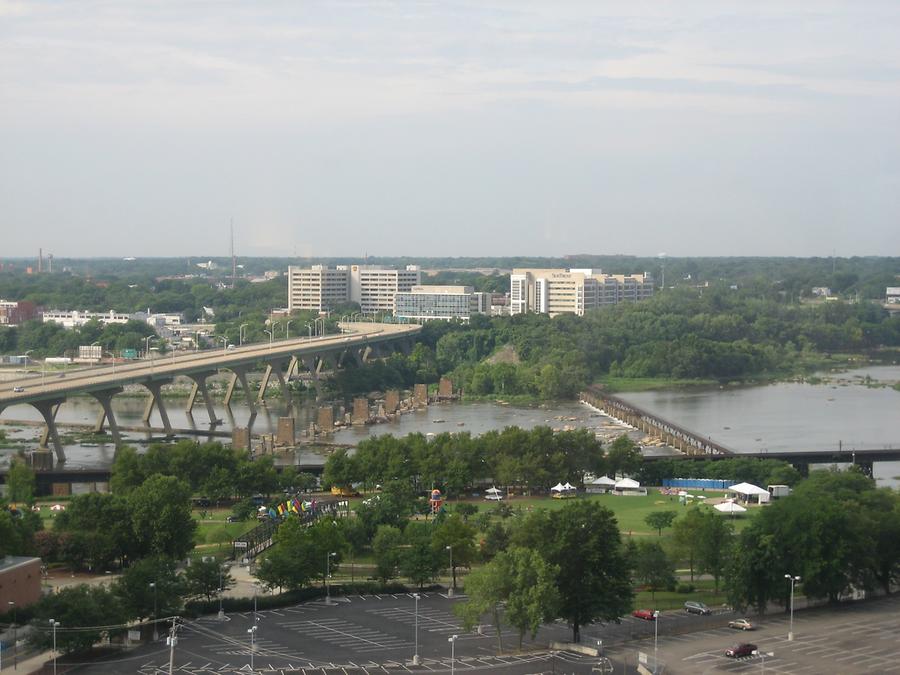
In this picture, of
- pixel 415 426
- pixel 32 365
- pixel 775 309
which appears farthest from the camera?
pixel 775 309

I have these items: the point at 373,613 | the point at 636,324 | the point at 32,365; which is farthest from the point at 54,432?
the point at 636,324

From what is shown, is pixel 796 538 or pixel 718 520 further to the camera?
pixel 718 520

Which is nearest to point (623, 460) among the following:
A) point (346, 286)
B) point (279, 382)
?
point (279, 382)

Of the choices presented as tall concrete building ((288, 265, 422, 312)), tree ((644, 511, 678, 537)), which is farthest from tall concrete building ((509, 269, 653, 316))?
tree ((644, 511, 678, 537))

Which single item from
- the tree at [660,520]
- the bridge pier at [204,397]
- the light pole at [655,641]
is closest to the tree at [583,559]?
the light pole at [655,641]

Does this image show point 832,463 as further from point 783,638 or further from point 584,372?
point 584,372

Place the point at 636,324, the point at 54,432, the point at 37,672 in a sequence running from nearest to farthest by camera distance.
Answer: the point at 37,672 < the point at 54,432 < the point at 636,324

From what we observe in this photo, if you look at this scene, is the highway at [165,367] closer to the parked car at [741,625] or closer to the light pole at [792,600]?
the parked car at [741,625]
